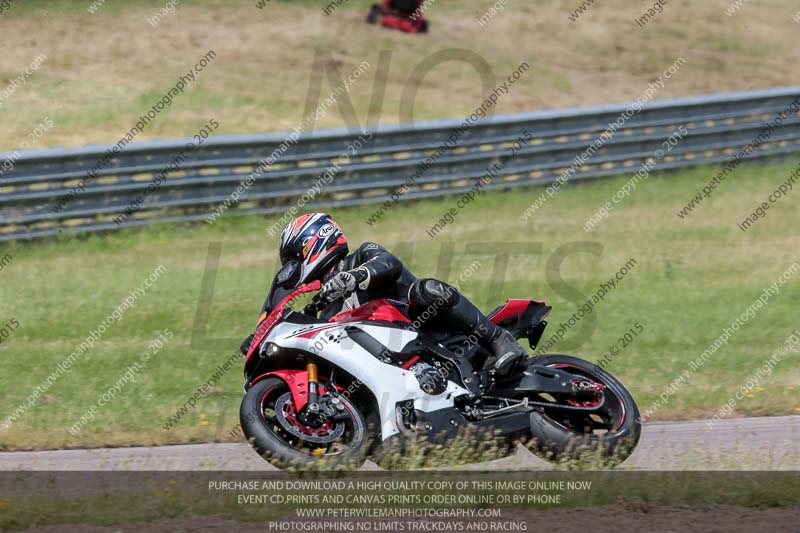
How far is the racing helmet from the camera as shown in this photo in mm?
7477

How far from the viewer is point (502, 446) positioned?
730 centimetres

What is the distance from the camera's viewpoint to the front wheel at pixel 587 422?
7238 mm

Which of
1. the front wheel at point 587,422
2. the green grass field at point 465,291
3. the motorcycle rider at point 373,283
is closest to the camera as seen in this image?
the front wheel at point 587,422

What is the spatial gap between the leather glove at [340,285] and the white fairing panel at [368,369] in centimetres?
26

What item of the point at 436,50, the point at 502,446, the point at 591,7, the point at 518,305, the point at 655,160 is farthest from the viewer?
the point at 591,7

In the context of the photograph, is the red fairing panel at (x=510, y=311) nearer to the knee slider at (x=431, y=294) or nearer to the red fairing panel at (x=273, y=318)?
the knee slider at (x=431, y=294)

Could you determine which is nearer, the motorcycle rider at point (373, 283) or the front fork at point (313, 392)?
the front fork at point (313, 392)

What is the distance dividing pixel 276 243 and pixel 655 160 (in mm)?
6989

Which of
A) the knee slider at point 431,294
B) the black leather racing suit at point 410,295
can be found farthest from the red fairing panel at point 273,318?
the knee slider at point 431,294

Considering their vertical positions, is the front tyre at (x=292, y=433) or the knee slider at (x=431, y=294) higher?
the knee slider at (x=431, y=294)

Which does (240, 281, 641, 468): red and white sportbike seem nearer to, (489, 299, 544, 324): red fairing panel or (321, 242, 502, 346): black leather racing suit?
(321, 242, 502, 346): black leather racing suit

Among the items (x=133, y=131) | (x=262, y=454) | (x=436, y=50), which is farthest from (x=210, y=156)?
(x=436, y=50)

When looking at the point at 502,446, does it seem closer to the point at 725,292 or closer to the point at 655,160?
the point at 725,292

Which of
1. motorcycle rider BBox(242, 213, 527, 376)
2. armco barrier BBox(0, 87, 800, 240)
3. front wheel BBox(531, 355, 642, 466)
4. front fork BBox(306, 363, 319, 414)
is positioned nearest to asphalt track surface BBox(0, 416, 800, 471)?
front wheel BBox(531, 355, 642, 466)
